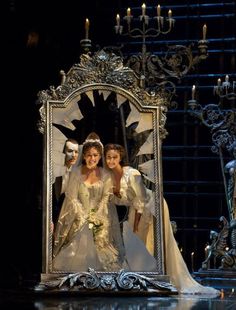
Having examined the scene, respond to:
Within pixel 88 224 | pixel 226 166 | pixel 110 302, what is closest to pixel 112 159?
pixel 88 224

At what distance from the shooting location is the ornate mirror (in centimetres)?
1001

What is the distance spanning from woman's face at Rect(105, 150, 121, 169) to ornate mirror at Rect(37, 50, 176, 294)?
0.09 m

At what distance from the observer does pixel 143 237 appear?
10.0m

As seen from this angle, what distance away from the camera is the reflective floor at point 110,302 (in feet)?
29.5

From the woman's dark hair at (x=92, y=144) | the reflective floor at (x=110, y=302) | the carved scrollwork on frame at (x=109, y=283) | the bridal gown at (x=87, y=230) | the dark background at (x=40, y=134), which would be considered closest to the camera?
the reflective floor at (x=110, y=302)

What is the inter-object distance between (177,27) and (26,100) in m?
2.02

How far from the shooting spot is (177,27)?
14.6 meters

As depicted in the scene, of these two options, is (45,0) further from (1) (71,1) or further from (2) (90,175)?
(2) (90,175)

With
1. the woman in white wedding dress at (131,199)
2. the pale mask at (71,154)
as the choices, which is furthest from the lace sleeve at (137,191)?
the pale mask at (71,154)

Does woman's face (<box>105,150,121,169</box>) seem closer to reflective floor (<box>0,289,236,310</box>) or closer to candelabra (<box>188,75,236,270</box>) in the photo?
reflective floor (<box>0,289,236,310</box>)

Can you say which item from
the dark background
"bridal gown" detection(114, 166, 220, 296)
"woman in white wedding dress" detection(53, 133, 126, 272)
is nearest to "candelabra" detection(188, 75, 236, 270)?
the dark background

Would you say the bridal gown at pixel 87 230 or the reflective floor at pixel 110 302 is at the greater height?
the bridal gown at pixel 87 230

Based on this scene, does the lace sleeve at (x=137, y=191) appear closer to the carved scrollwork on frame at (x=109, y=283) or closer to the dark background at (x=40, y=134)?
the carved scrollwork on frame at (x=109, y=283)

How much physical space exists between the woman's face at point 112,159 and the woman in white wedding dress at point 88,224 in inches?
2.6
